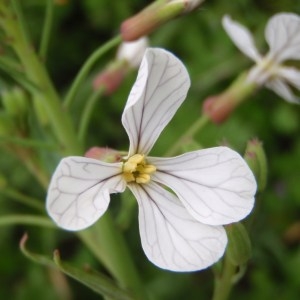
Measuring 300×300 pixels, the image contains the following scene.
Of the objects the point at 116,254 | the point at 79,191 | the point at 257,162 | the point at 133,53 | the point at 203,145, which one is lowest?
the point at 203,145

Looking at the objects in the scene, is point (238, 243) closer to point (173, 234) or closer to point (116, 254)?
point (173, 234)

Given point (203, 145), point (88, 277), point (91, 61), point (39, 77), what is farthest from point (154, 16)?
point (203, 145)

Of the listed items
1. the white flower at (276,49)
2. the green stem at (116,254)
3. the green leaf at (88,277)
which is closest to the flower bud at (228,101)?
the white flower at (276,49)

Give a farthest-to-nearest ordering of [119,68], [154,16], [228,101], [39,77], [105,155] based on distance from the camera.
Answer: [119,68] < [228,101] < [39,77] < [154,16] < [105,155]

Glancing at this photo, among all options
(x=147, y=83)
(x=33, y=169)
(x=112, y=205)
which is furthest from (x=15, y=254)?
(x=147, y=83)

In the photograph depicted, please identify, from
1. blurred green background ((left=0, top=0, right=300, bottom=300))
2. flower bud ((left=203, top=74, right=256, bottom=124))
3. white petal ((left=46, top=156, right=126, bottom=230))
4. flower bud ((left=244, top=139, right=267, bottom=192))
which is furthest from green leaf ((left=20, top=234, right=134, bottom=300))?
blurred green background ((left=0, top=0, right=300, bottom=300))

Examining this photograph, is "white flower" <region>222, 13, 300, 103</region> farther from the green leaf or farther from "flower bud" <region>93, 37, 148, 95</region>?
the green leaf

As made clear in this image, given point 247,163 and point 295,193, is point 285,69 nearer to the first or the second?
point 247,163
